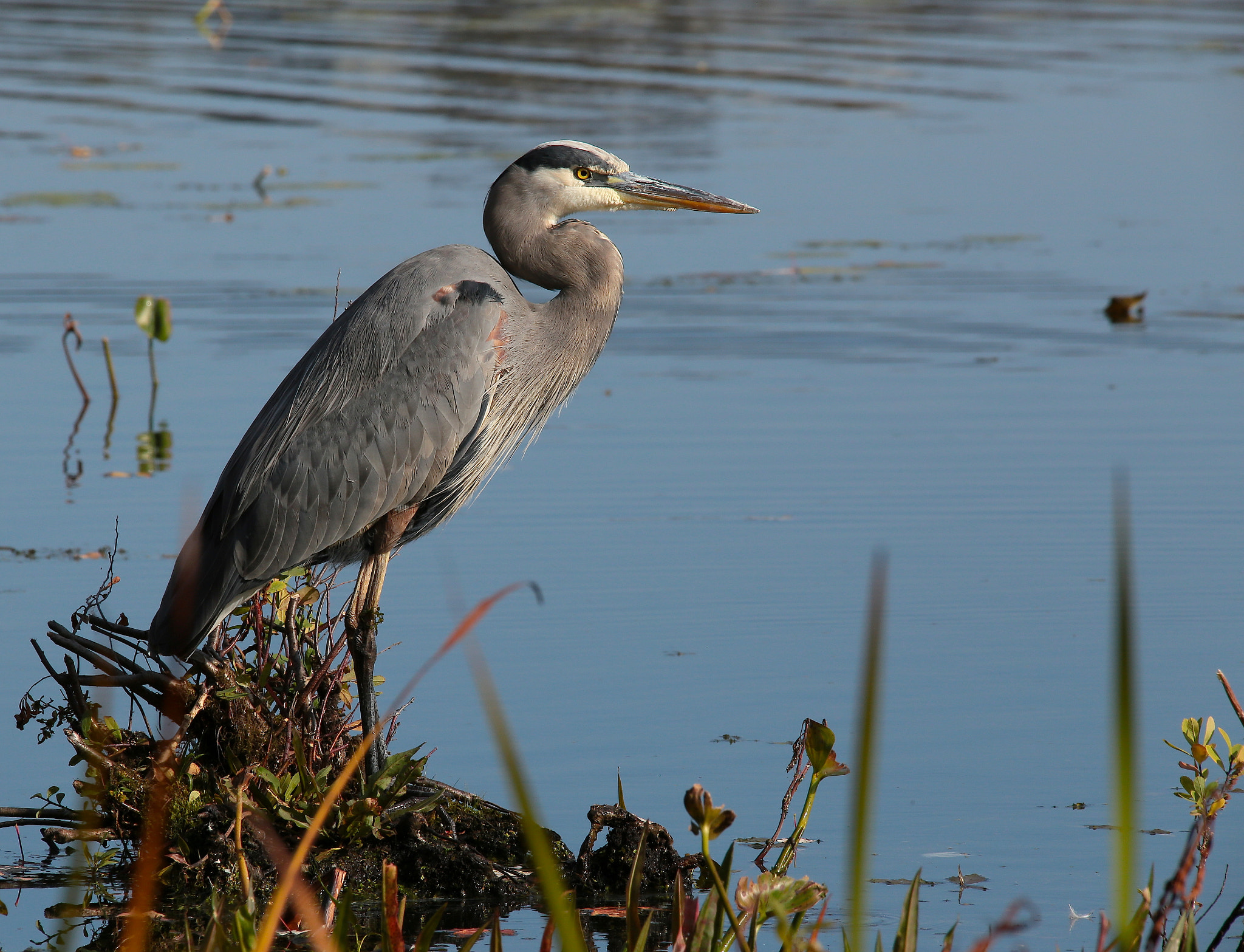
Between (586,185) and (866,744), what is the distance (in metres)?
3.74

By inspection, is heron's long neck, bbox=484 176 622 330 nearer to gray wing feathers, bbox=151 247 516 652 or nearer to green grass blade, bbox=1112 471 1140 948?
gray wing feathers, bbox=151 247 516 652

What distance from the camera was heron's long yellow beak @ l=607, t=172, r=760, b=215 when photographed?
5121 millimetres

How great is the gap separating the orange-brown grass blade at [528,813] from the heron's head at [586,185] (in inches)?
137

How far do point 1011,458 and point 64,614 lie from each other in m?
4.23

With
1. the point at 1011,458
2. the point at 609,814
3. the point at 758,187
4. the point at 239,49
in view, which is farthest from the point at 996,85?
the point at 609,814

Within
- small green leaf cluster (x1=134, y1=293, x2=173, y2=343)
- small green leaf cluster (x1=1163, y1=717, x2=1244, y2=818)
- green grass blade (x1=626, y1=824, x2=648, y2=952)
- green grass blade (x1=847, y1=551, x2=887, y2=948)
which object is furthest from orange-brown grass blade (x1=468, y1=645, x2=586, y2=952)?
small green leaf cluster (x1=134, y1=293, x2=173, y2=343)

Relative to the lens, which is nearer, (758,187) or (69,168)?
(758,187)

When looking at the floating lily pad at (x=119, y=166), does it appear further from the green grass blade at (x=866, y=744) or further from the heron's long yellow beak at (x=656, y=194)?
the green grass blade at (x=866, y=744)

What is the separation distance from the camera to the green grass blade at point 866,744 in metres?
1.45

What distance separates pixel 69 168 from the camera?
14.9 m

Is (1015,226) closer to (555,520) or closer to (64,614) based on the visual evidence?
(555,520)

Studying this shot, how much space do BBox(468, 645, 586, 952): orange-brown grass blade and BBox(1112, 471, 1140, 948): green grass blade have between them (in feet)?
1.74

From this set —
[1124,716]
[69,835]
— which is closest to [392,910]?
[1124,716]

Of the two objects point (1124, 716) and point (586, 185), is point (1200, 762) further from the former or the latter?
point (586, 185)
